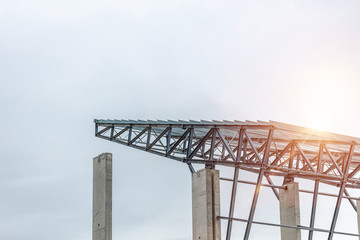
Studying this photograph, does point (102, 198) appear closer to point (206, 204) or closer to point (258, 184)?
point (206, 204)

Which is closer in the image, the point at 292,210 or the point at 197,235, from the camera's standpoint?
the point at 197,235

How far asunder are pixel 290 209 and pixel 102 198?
12967 mm

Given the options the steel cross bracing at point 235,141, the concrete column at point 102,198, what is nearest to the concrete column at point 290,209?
the steel cross bracing at point 235,141

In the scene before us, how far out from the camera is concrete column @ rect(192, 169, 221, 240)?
100ft

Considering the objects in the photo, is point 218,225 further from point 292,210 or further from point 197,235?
point 292,210

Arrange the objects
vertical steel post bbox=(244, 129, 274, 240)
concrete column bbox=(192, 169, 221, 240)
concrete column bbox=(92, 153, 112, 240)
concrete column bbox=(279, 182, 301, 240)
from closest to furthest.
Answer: concrete column bbox=(92, 153, 112, 240)
concrete column bbox=(192, 169, 221, 240)
vertical steel post bbox=(244, 129, 274, 240)
concrete column bbox=(279, 182, 301, 240)

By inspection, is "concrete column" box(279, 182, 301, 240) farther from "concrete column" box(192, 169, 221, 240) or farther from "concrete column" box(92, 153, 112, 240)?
"concrete column" box(92, 153, 112, 240)

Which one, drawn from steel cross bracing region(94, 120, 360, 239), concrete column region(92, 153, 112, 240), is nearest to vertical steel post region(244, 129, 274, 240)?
steel cross bracing region(94, 120, 360, 239)

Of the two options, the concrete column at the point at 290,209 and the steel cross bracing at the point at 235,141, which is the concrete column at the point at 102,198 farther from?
the concrete column at the point at 290,209

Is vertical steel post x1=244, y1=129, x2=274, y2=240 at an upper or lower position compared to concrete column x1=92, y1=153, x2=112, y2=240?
upper

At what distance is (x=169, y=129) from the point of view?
108 feet

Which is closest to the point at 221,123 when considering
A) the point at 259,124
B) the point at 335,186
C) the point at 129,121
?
the point at 259,124

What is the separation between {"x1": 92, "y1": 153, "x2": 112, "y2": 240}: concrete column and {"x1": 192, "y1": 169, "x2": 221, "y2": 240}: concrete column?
205 inches

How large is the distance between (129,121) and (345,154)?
11.1 meters
